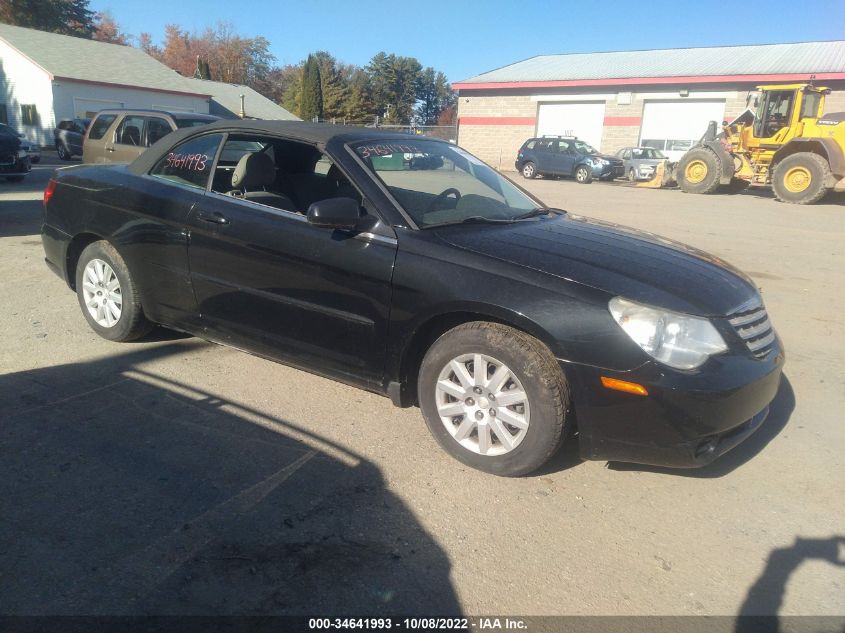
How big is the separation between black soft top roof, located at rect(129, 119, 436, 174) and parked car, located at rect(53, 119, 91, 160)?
23.1m

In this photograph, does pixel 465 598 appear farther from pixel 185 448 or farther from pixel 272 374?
pixel 272 374

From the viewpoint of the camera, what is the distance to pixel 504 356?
9.97ft

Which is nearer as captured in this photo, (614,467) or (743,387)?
(743,387)

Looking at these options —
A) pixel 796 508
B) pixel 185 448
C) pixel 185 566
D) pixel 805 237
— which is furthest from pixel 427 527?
pixel 805 237

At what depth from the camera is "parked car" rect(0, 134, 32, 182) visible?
48.5 ft

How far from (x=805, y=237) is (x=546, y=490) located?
10284 mm

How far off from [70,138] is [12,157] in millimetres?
10785

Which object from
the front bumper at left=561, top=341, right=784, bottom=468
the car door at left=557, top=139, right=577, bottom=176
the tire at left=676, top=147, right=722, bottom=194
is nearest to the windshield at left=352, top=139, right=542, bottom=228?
the front bumper at left=561, top=341, right=784, bottom=468

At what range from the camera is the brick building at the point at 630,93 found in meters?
28.4

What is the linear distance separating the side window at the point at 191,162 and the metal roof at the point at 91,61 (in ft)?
113

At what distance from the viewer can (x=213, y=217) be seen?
3961 millimetres

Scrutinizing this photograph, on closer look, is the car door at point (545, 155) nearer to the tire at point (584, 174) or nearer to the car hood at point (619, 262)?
the tire at point (584, 174)

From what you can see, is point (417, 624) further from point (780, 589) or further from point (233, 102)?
point (233, 102)

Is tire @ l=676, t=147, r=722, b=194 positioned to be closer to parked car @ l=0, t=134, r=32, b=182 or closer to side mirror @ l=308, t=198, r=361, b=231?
parked car @ l=0, t=134, r=32, b=182
